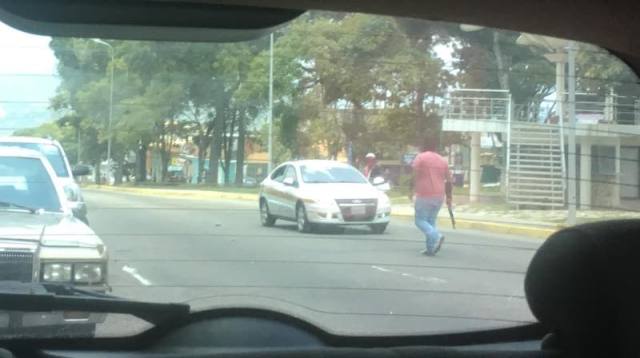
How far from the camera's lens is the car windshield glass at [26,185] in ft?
9.98

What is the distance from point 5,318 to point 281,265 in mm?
1076

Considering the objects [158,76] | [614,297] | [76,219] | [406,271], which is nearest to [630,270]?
[614,297]

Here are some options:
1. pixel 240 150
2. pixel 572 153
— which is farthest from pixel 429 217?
pixel 240 150

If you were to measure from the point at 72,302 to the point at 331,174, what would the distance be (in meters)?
1.18

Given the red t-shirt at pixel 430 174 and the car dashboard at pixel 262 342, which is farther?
the red t-shirt at pixel 430 174

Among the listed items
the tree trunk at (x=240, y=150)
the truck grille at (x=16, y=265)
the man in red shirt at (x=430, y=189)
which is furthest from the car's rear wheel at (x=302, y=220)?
the truck grille at (x=16, y=265)

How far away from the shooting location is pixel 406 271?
351 cm

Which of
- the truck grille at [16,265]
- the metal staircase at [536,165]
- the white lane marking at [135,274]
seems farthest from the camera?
the metal staircase at [536,165]

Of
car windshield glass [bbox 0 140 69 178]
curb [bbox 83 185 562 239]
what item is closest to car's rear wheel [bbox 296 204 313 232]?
curb [bbox 83 185 562 239]

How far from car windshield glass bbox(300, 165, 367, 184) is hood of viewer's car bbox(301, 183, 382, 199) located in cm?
2

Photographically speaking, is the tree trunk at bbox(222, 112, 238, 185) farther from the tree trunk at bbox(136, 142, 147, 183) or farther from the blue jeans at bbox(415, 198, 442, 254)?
the blue jeans at bbox(415, 198, 442, 254)

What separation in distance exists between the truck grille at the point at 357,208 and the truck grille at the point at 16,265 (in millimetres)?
1258

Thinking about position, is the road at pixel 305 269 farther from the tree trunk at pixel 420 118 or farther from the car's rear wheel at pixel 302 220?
the tree trunk at pixel 420 118

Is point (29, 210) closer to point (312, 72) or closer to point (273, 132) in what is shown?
point (273, 132)
